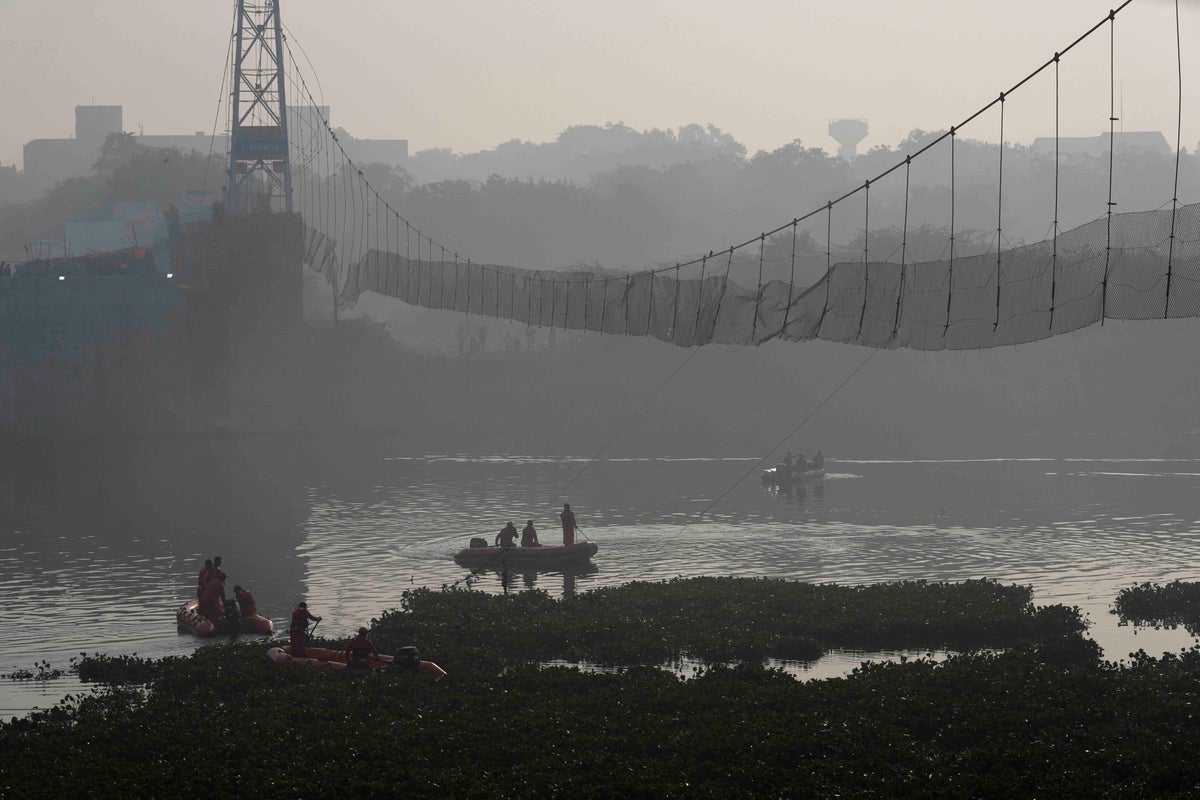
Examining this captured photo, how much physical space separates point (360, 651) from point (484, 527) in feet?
103

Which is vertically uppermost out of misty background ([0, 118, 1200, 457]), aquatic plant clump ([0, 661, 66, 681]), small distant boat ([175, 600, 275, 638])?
misty background ([0, 118, 1200, 457])

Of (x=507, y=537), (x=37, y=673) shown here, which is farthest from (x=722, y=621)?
(x=37, y=673)

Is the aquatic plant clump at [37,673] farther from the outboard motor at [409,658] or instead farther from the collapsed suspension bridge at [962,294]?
the collapsed suspension bridge at [962,294]

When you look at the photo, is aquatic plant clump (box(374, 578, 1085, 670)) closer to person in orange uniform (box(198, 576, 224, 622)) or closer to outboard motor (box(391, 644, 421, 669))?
outboard motor (box(391, 644, 421, 669))

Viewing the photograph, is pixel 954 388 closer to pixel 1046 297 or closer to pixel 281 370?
pixel 281 370

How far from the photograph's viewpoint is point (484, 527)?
199 feet

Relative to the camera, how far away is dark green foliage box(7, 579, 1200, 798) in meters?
21.5

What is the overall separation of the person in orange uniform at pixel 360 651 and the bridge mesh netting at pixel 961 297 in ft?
40.8

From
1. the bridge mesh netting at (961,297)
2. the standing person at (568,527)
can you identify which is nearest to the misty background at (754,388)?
the standing person at (568,527)

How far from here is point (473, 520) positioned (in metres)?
63.7

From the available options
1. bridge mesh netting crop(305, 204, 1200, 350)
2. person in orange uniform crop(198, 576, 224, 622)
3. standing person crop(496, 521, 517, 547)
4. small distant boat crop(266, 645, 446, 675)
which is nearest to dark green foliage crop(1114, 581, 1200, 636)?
bridge mesh netting crop(305, 204, 1200, 350)

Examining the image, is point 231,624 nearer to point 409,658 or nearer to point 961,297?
point 409,658

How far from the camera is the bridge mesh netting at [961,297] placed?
27.5m

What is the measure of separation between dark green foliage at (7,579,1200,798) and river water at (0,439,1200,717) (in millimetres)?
4664
